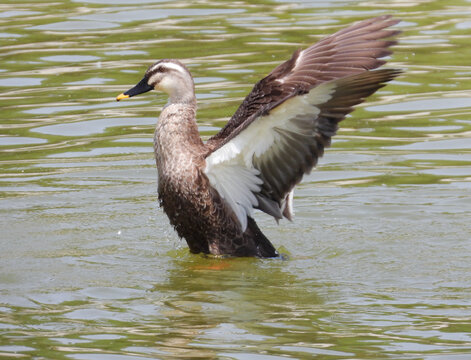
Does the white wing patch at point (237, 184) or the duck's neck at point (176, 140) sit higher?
the duck's neck at point (176, 140)

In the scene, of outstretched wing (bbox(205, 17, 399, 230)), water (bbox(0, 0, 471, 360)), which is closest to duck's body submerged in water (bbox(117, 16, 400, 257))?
outstretched wing (bbox(205, 17, 399, 230))

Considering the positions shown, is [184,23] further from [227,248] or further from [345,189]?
[227,248]

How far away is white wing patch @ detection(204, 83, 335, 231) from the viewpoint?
7.37m

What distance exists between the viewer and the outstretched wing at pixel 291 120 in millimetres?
7375

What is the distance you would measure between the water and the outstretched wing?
56 centimetres

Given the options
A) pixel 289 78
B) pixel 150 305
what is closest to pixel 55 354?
pixel 150 305

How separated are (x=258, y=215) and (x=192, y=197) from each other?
1.73m

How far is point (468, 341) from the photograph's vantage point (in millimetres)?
6246

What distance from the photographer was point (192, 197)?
319 inches

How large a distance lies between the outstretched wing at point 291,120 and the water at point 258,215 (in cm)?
56

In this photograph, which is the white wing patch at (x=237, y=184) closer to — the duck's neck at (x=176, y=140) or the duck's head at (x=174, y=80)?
the duck's neck at (x=176, y=140)

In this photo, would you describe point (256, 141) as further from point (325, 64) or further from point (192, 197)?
point (325, 64)

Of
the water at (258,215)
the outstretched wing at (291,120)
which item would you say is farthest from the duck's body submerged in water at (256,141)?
the water at (258,215)

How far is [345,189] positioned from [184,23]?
249 inches
